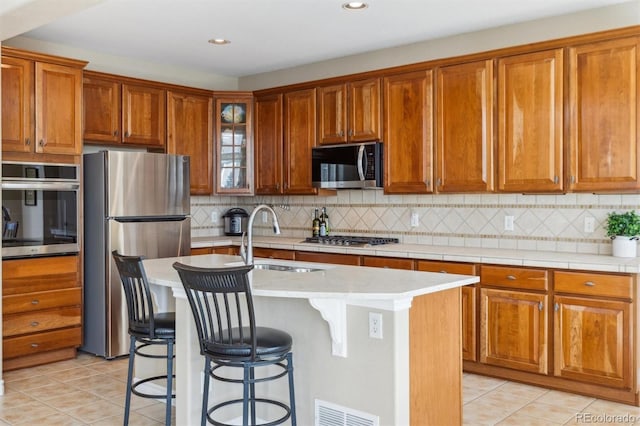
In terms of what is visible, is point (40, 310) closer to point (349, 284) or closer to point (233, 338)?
point (233, 338)

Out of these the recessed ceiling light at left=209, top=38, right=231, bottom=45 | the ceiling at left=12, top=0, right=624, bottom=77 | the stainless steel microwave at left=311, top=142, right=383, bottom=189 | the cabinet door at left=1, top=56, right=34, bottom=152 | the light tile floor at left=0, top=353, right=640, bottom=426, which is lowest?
the light tile floor at left=0, top=353, right=640, bottom=426

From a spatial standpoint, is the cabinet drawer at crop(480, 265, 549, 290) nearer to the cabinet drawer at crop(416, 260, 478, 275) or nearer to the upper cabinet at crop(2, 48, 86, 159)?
the cabinet drawer at crop(416, 260, 478, 275)

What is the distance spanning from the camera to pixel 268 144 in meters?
5.95

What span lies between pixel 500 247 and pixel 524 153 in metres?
0.83

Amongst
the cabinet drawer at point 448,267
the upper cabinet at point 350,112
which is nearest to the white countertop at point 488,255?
the cabinet drawer at point 448,267

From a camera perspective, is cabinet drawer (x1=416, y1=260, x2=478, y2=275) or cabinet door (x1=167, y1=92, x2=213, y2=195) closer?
cabinet drawer (x1=416, y1=260, x2=478, y2=275)

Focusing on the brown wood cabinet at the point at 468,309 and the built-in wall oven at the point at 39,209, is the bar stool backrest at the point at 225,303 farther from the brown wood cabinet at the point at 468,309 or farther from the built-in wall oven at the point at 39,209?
the built-in wall oven at the point at 39,209

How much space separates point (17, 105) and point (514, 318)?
3.85 m

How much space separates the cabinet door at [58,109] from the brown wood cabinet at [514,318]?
327cm

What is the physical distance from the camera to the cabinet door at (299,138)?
18.4ft

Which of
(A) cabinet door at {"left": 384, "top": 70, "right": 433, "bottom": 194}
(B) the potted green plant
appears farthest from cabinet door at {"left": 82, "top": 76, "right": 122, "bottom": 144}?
(B) the potted green plant

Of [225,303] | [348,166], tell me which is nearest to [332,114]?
[348,166]

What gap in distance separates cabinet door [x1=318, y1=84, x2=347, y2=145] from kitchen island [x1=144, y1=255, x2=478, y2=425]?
239 centimetres

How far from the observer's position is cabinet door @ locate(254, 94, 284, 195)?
231 inches
